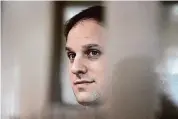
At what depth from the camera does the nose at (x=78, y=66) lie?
71 cm

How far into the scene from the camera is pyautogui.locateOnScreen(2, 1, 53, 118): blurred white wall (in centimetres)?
72

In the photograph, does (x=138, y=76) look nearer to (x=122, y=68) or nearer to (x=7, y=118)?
(x=122, y=68)

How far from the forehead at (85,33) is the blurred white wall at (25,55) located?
63 mm

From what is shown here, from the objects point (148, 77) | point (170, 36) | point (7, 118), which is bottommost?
point (7, 118)

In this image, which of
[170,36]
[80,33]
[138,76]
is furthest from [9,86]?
[170,36]

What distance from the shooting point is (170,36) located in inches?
27.6

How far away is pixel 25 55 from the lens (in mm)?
729

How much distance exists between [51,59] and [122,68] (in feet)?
0.65

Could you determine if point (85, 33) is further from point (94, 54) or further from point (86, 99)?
point (86, 99)

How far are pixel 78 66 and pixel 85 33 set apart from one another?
93 mm

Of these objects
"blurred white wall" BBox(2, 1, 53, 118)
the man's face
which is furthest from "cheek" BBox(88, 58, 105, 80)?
"blurred white wall" BBox(2, 1, 53, 118)

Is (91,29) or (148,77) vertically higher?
(91,29)

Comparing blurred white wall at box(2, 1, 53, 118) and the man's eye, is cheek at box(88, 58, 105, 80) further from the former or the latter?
blurred white wall at box(2, 1, 53, 118)

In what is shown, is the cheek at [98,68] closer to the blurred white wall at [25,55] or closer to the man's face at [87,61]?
the man's face at [87,61]
